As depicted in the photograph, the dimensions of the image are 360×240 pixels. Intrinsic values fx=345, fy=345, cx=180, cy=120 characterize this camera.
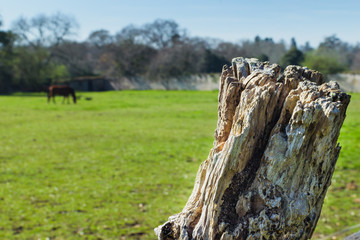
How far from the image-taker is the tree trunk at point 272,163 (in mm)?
1912

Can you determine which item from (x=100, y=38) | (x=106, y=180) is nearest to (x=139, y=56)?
(x=100, y=38)

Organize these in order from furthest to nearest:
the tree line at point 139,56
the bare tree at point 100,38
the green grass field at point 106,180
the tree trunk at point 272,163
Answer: the bare tree at point 100,38
the tree line at point 139,56
the green grass field at point 106,180
the tree trunk at point 272,163

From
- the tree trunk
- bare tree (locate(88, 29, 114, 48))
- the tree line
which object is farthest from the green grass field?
bare tree (locate(88, 29, 114, 48))

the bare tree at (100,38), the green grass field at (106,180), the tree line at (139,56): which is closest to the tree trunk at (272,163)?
the green grass field at (106,180)

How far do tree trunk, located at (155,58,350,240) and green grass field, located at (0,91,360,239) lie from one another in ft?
15.4

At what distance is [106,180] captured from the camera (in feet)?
31.1

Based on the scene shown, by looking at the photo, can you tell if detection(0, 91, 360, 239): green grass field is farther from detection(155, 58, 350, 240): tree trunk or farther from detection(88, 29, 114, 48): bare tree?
detection(88, 29, 114, 48): bare tree

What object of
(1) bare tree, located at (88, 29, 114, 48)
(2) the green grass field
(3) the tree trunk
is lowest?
(2) the green grass field

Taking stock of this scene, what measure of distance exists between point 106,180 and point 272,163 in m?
8.10

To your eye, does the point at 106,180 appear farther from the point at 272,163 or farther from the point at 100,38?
the point at 100,38

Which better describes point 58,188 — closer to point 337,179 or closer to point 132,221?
point 132,221

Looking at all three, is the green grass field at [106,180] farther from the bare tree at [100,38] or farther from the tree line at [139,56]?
the bare tree at [100,38]

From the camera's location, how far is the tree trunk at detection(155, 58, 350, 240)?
191 centimetres

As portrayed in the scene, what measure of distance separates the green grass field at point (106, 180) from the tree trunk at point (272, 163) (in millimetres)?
4686
